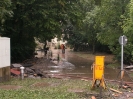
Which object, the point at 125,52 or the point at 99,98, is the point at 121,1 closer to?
the point at 125,52

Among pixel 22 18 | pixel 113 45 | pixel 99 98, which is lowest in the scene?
pixel 99 98

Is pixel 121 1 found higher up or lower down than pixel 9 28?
higher up

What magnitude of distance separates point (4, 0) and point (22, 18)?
821 centimetres

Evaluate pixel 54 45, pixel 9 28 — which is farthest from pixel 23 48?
pixel 54 45

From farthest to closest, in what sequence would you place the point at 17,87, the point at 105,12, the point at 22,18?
the point at 105,12 → the point at 22,18 → the point at 17,87

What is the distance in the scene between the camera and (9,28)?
26734mm

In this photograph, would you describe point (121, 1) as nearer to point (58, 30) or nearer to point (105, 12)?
point (105, 12)

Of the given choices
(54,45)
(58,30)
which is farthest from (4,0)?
(54,45)

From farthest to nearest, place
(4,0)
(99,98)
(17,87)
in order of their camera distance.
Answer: (4,0) → (17,87) → (99,98)

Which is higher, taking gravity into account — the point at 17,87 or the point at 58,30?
the point at 58,30

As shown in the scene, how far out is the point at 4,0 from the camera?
17.3 metres

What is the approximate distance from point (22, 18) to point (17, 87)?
44.9 feet

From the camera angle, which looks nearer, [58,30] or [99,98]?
[99,98]

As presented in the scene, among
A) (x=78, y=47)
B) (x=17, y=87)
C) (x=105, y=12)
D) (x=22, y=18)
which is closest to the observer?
(x=17, y=87)
